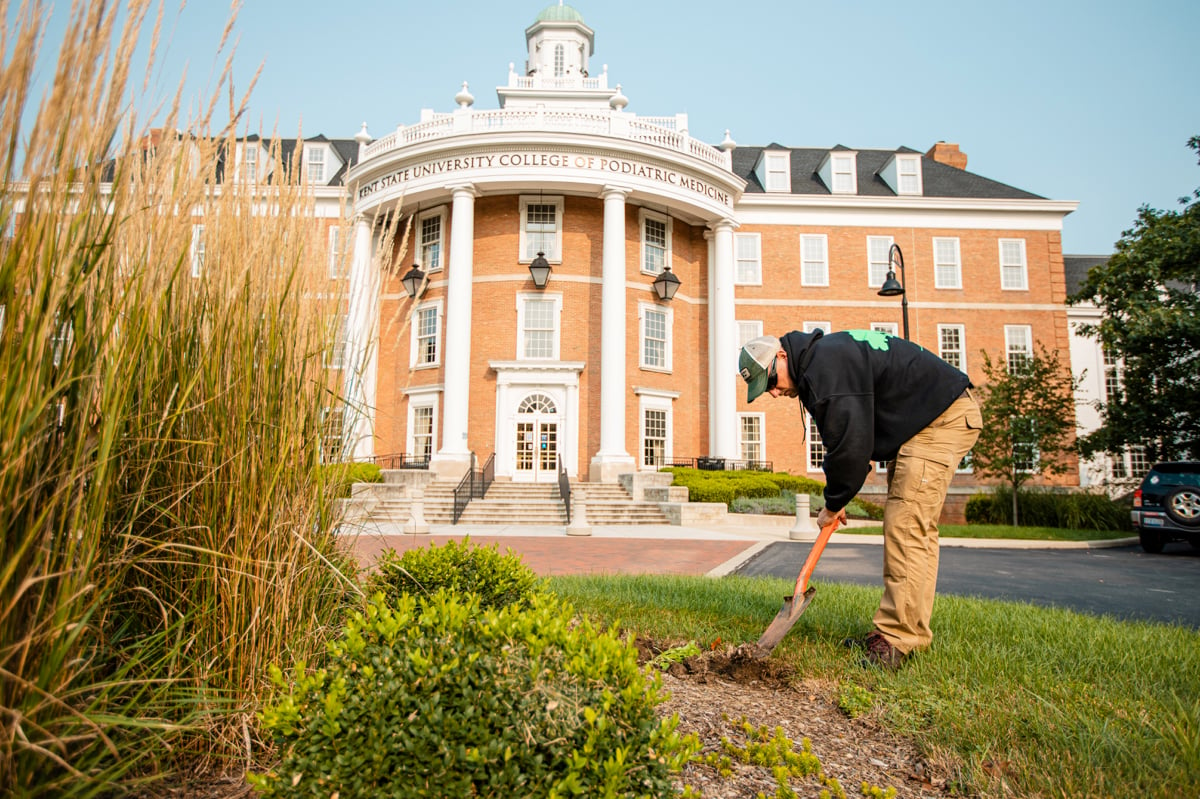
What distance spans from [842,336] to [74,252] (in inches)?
124

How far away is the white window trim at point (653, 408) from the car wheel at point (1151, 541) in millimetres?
13723

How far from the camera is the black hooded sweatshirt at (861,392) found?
343 centimetres

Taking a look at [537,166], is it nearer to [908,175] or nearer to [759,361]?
[908,175]

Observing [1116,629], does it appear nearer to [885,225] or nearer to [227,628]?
[227,628]

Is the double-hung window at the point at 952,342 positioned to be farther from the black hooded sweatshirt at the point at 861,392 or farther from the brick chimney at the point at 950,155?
the black hooded sweatshirt at the point at 861,392

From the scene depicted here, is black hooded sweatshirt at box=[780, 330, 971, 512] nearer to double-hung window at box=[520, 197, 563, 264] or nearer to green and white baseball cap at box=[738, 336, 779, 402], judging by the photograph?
green and white baseball cap at box=[738, 336, 779, 402]

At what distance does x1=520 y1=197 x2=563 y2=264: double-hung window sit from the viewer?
2461 centimetres

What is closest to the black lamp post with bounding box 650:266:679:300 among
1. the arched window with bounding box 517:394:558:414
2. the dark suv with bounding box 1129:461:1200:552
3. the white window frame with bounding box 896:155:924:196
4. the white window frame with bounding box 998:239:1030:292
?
the arched window with bounding box 517:394:558:414

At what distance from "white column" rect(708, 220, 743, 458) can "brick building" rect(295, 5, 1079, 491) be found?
98 millimetres

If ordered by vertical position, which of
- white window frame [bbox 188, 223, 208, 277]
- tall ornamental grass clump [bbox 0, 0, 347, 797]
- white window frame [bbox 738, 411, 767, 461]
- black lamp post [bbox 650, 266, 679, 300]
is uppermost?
black lamp post [bbox 650, 266, 679, 300]

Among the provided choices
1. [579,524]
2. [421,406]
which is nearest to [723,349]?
[421,406]

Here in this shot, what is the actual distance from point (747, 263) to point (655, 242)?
17.0 ft

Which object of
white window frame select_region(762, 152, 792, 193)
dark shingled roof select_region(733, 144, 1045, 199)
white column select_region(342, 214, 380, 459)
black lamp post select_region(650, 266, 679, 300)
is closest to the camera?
white column select_region(342, 214, 380, 459)

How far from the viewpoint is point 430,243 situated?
1010 inches
